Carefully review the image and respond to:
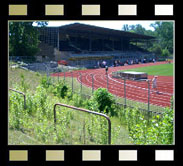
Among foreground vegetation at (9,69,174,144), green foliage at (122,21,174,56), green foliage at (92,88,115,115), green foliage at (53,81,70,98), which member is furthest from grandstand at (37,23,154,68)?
foreground vegetation at (9,69,174,144)

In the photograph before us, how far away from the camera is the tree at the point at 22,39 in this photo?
1086 inches

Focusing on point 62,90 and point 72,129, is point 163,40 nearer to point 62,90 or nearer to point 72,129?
point 62,90

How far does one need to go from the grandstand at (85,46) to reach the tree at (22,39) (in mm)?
1366

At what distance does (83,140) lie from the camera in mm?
4500

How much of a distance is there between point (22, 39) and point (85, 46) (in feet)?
54.3

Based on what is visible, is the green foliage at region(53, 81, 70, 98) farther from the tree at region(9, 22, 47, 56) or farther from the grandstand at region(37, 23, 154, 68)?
the grandstand at region(37, 23, 154, 68)

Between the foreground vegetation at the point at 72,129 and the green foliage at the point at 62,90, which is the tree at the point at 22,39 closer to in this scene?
the green foliage at the point at 62,90

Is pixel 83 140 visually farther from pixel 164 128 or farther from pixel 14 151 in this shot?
pixel 14 151

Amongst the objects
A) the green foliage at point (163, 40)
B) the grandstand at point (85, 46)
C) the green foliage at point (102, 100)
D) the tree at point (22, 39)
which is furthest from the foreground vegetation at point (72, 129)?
the green foliage at point (163, 40)

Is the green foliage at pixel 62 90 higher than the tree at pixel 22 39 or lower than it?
lower

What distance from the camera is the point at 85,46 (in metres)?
44.1

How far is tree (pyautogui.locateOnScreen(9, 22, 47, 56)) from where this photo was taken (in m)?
27.6

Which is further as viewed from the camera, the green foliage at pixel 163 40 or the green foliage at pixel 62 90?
the green foliage at pixel 163 40
